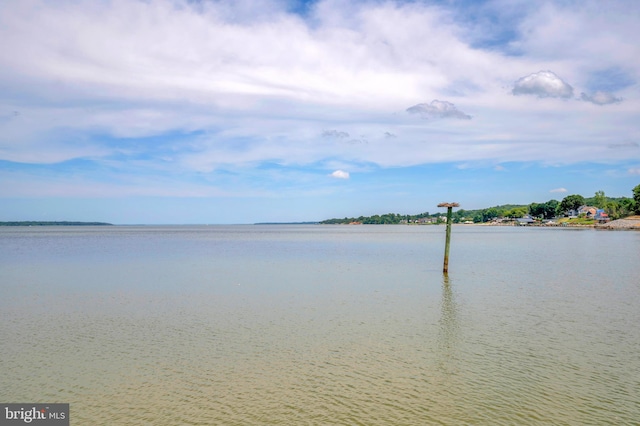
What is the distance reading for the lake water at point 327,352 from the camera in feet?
34.9

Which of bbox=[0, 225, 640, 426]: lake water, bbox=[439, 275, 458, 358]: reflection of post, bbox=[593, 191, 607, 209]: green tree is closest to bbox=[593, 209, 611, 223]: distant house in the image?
bbox=[593, 191, 607, 209]: green tree

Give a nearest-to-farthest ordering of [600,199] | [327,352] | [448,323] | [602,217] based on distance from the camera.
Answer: [327,352], [448,323], [602,217], [600,199]

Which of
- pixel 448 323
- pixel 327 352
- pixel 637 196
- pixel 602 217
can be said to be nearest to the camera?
pixel 327 352

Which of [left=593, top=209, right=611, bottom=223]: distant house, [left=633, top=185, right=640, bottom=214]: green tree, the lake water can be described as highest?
[left=633, top=185, right=640, bottom=214]: green tree

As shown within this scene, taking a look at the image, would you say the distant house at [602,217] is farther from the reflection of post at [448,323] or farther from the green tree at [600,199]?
the reflection of post at [448,323]

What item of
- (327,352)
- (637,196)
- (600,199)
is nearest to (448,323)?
(327,352)

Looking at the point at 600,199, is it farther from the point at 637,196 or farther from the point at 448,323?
the point at 448,323

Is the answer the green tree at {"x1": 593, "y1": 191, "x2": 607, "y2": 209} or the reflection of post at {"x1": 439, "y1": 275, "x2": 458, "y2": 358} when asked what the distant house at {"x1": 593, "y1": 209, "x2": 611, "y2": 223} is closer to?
the green tree at {"x1": 593, "y1": 191, "x2": 607, "y2": 209}

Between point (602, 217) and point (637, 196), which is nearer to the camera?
point (637, 196)

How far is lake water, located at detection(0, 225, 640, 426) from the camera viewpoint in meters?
10.6

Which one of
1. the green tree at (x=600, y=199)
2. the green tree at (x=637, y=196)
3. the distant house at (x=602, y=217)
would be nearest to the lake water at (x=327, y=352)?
the green tree at (x=637, y=196)

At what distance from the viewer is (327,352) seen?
14969 millimetres

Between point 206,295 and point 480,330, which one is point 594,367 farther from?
point 206,295

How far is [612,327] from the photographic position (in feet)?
58.5
